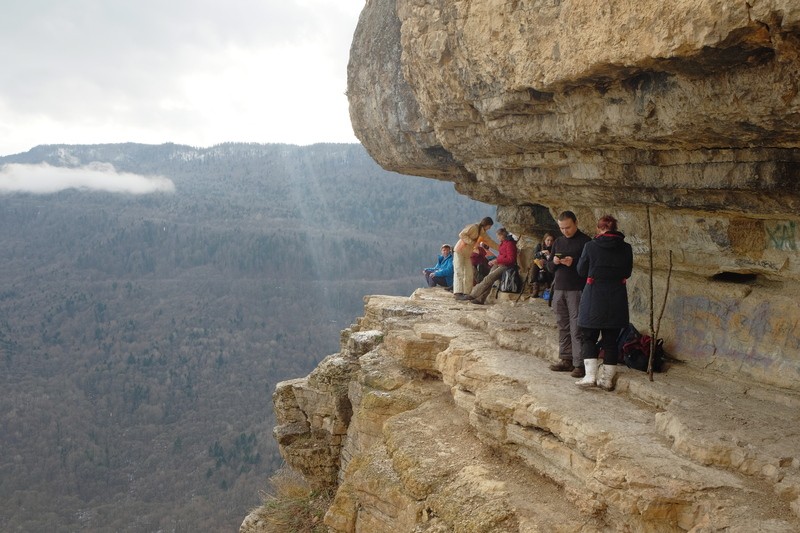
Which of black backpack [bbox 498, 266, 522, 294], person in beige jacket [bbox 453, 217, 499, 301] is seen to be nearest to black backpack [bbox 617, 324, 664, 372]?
black backpack [bbox 498, 266, 522, 294]

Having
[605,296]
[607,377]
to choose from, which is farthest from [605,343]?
[605,296]

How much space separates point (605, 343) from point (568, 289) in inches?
30.7

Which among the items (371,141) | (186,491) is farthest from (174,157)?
(371,141)

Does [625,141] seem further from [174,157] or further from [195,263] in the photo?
[174,157]

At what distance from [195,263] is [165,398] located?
4181cm

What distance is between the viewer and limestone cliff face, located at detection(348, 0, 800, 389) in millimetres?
4574

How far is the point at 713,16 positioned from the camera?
415 centimetres

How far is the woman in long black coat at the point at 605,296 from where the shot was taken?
6637mm

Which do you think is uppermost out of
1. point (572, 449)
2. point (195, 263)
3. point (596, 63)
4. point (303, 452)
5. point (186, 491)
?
point (596, 63)

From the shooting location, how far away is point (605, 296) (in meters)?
6.66

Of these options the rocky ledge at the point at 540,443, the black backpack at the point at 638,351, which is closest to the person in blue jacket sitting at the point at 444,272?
the rocky ledge at the point at 540,443

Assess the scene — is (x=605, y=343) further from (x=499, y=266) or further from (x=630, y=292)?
(x=499, y=266)

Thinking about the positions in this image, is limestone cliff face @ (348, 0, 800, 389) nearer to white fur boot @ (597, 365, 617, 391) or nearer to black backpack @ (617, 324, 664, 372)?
black backpack @ (617, 324, 664, 372)

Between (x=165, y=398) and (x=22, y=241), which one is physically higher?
(x=22, y=241)
